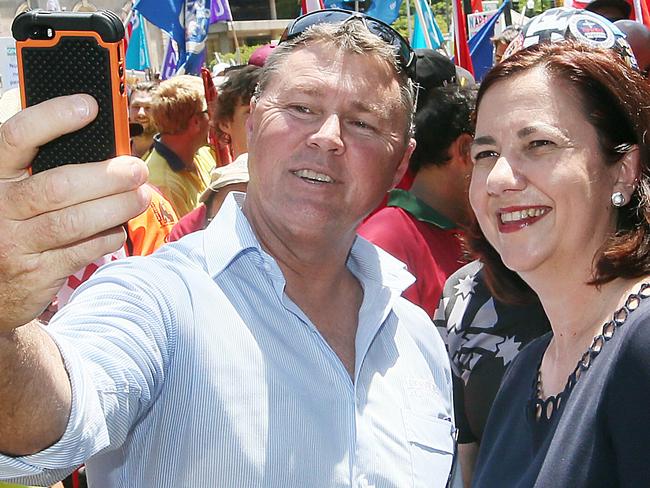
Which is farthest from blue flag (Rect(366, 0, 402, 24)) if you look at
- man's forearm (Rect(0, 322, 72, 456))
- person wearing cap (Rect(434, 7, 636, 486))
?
man's forearm (Rect(0, 322, 72, 456))

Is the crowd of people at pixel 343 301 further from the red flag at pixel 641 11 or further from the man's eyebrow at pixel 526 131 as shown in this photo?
the red flag at pixel 641 11

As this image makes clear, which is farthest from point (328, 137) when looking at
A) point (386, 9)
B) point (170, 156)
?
point (386, 9)

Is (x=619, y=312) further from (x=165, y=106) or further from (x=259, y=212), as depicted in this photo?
(x=165, y=106)

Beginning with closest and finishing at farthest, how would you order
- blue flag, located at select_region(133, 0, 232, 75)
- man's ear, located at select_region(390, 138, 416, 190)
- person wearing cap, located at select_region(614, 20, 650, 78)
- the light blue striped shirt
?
1. the light blue striped shirt
2. man's ear, located at select_region(390, 138, 416, 190)
3. person wearing cap, located at select_region(614, 20, 650, 78)
4. blue flag, located at select_region(133, 0, 232, 75)

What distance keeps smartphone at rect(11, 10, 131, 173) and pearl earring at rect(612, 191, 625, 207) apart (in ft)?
4.70

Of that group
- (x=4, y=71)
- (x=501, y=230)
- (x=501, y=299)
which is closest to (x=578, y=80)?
(x=501, y=230)

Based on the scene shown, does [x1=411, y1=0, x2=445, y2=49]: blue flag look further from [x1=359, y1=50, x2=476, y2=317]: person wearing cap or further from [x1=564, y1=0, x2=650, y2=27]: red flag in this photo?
[x1=359, y1=50, x2=476, y2=317]: person wearing cap

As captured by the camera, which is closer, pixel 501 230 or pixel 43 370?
pixel 43 370

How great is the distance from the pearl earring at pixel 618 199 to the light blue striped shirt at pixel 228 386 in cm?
71

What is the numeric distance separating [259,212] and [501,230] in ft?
2.26

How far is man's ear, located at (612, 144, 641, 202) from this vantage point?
2102mm

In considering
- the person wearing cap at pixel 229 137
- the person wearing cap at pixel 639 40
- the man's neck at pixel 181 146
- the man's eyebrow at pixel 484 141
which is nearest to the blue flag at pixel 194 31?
the man's neck at pixel 181 146

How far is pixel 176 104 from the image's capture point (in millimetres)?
6172

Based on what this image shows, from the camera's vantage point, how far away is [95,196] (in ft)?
3.38
